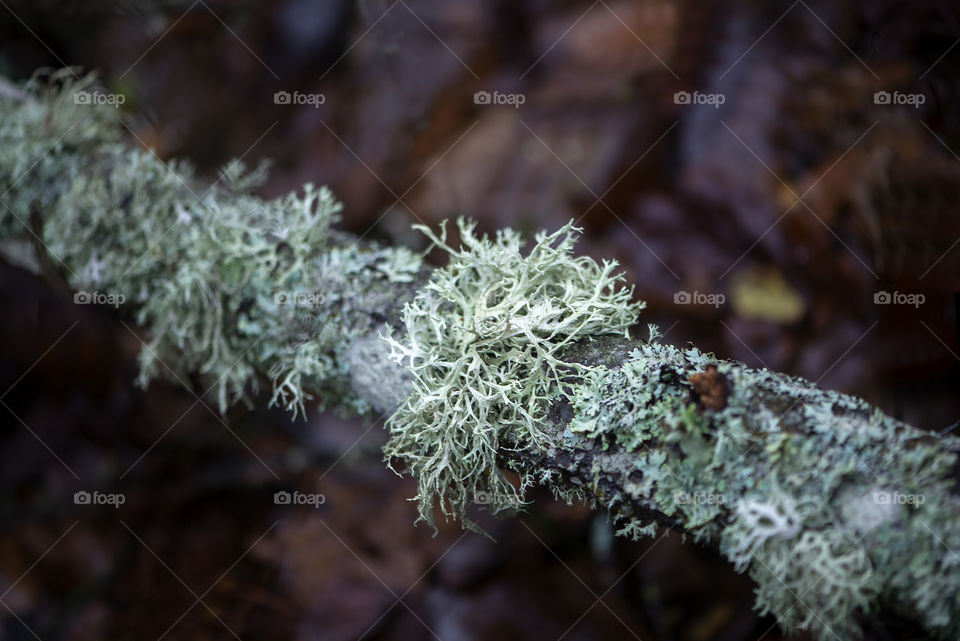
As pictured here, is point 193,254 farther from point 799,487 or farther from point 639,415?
point 799,487

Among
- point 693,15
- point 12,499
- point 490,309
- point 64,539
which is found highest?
point 693,15

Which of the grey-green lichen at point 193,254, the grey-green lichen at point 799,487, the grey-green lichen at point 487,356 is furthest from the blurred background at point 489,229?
the grey-green lichen at point 799,487

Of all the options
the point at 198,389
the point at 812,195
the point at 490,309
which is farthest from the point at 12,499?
the point at 812,195

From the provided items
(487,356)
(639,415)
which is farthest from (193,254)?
(639,415)

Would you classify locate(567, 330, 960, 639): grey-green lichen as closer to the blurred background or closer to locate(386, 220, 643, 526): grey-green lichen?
locate(386, 220, 643, 526): grey-green lichen

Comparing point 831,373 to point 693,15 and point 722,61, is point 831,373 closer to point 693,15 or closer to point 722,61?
point 722,61

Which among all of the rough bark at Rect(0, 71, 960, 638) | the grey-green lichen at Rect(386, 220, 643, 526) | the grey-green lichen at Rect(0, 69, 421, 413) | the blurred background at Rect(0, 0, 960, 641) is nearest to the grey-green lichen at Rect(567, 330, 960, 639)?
the rough bark at Rect(0, 71, 960, 638)
